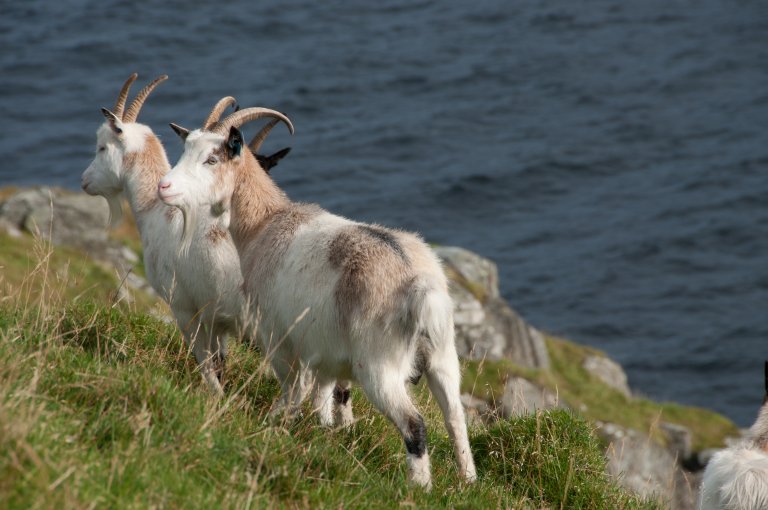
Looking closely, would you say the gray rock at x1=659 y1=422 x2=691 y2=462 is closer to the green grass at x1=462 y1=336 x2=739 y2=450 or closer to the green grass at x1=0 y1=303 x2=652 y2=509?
the green grass at x1=462 y1=336 x2=739 y2=450

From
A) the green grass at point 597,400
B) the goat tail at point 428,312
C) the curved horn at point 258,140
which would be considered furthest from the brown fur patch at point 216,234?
the green grass at point 597,400

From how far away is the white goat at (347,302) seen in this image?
22.5 feet

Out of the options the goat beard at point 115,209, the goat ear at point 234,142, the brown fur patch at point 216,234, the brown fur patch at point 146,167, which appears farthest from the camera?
the goat beard at point 115,209

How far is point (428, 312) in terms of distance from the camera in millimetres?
6750

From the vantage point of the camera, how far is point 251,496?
536 centimetres

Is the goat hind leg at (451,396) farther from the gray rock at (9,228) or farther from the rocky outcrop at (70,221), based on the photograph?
the gray rock at (9,228)

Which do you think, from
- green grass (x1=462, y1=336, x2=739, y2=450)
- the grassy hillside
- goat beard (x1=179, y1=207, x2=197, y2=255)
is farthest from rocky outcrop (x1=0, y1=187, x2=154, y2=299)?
the grassy hillside

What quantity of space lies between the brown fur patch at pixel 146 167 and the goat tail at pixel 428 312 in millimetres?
4270

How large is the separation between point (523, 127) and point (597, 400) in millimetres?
32515

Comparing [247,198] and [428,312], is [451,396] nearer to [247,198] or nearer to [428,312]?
[428,312]

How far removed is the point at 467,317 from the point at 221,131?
1359 centimetres

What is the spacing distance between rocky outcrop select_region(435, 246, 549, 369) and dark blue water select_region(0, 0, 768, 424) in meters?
12.2

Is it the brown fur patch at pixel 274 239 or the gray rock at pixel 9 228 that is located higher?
the brown fur patch at pixel 274 239

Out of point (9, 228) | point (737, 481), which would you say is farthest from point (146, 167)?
point (9, 228)
